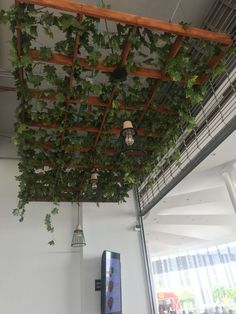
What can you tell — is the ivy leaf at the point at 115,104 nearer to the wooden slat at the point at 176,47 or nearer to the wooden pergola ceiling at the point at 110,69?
the wooden pergola ceiling at the point at 110,69

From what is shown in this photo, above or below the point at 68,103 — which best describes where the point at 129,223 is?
below

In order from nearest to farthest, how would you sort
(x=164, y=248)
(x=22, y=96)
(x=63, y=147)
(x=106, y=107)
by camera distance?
1. (x=22, y=96)
2. (x=106, y=107)
3. (x=63, y=147)
4. (x=164, y=248)

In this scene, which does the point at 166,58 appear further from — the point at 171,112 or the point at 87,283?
the point at 87,283

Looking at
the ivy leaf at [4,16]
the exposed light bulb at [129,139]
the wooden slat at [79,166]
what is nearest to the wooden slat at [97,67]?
the ivy leaf at [4,16]

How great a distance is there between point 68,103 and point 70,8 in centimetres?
104

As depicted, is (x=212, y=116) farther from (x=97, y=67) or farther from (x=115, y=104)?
(x=97, y=67)

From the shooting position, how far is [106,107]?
3.00 m

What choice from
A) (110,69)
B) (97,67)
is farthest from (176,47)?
(97,67)

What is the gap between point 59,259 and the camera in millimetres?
4930

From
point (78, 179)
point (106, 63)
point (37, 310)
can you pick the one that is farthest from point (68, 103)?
point (37, 310)

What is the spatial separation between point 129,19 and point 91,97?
0.97m

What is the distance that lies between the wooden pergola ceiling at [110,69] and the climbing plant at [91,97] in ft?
0.04

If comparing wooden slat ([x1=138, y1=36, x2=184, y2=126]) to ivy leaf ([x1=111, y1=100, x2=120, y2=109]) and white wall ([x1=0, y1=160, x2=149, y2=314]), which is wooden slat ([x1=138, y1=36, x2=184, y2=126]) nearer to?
ivy leaf ([x1=111, y1=100, x2=120, y2=109])

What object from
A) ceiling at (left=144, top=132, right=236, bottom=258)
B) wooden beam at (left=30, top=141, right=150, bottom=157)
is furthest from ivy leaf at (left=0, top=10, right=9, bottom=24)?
ceiling at (left=144, top=132, right=236, bottom=258)
